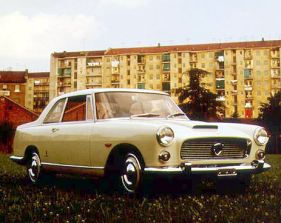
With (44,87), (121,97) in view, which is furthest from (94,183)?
(44,87)

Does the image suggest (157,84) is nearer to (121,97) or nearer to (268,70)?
(268,70)

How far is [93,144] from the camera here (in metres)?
7.20

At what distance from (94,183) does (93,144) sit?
193 centimetres

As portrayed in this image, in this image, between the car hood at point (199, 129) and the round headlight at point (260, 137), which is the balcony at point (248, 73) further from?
the car hood at point (199, 129)

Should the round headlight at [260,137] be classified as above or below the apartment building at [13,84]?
below

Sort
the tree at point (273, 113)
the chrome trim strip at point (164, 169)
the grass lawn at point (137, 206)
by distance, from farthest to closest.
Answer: the tree at point (273, 113), the chrome trim strip at point (164, 169), the grass lawn at point (137, 206)

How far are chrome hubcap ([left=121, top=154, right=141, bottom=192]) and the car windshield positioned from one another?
1.00 meters

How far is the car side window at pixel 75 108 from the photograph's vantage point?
7.84 m

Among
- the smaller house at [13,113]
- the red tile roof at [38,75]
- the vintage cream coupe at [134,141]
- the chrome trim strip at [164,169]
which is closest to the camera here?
the chrome trim strip at [164,169]

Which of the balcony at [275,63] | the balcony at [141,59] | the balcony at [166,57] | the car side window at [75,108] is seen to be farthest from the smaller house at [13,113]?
the balcony at [275,63]

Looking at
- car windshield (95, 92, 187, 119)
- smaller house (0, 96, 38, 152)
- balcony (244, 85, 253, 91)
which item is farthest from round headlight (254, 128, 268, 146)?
balcony (244, 85, 253, 91)

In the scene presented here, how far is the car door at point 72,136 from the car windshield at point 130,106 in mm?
315

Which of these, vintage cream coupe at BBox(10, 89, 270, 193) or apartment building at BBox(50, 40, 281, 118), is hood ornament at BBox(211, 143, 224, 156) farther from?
apartment building at BBox(50, 40, 281, 118)

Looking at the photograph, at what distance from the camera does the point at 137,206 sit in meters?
5.96
